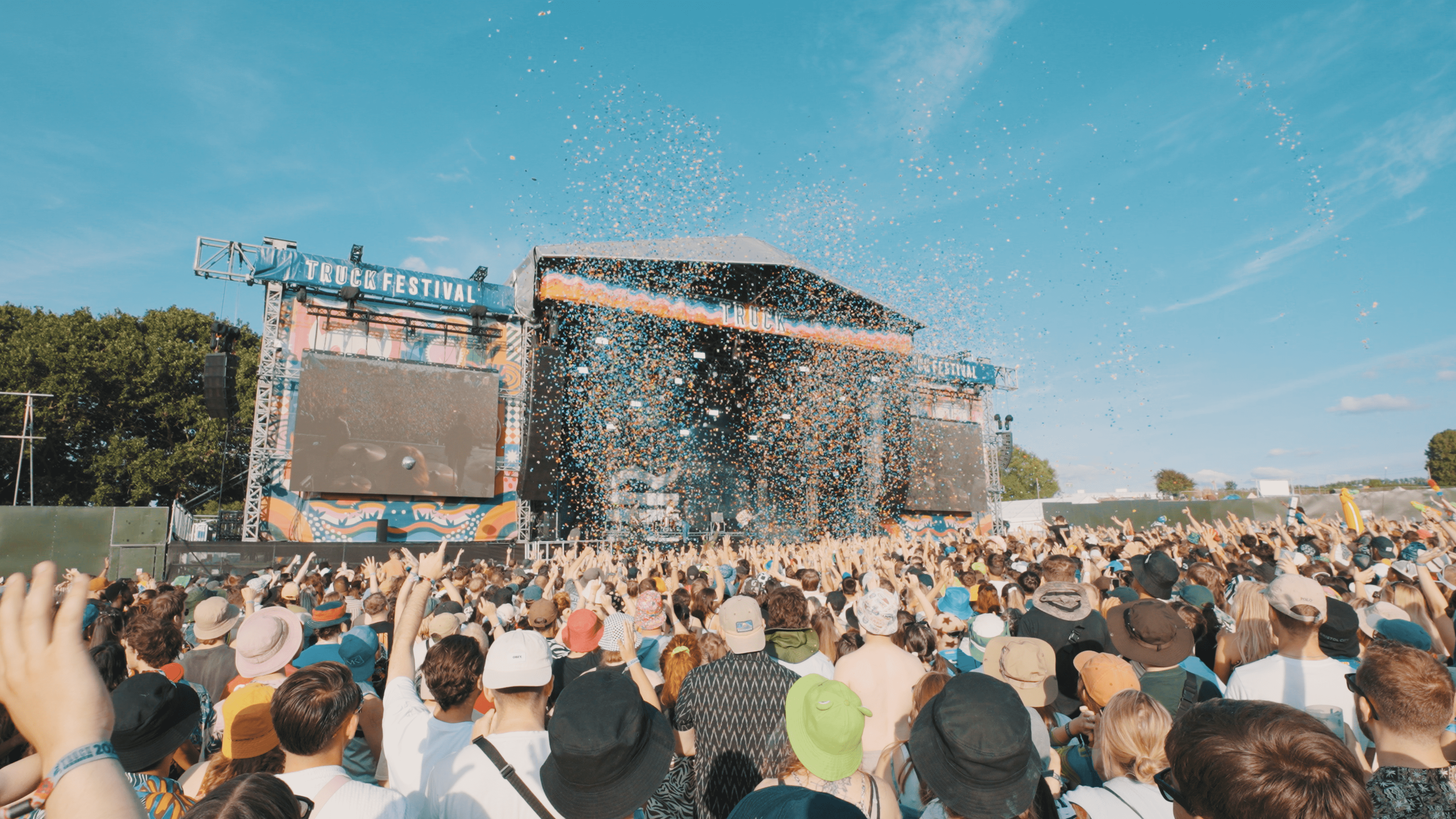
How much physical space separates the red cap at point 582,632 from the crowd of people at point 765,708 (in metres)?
0.01

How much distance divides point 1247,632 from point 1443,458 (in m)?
71.7

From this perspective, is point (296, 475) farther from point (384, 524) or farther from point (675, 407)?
point (675, 407)

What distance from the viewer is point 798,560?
10.8 metres

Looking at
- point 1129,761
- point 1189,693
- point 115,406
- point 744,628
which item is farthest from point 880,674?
point 115,406

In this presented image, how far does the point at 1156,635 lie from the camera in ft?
9.93

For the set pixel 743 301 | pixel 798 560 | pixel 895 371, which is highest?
pixel 743 301

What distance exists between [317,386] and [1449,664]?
19.3 metres

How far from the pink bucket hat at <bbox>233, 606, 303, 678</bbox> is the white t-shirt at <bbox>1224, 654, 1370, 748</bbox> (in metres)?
3.79

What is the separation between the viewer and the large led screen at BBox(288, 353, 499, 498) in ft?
56.6

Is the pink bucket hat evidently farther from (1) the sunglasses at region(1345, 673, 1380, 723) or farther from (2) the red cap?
(1) the sunglasses at region(1345, 673, 1380, 723)

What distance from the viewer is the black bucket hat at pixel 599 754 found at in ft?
5.96

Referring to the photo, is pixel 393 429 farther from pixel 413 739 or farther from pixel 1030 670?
pixel 1030 670

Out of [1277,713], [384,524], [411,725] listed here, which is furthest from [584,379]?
[1277,713]

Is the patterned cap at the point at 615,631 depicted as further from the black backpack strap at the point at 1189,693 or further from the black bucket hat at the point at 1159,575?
the black bucket hat at the point at 1159,575
